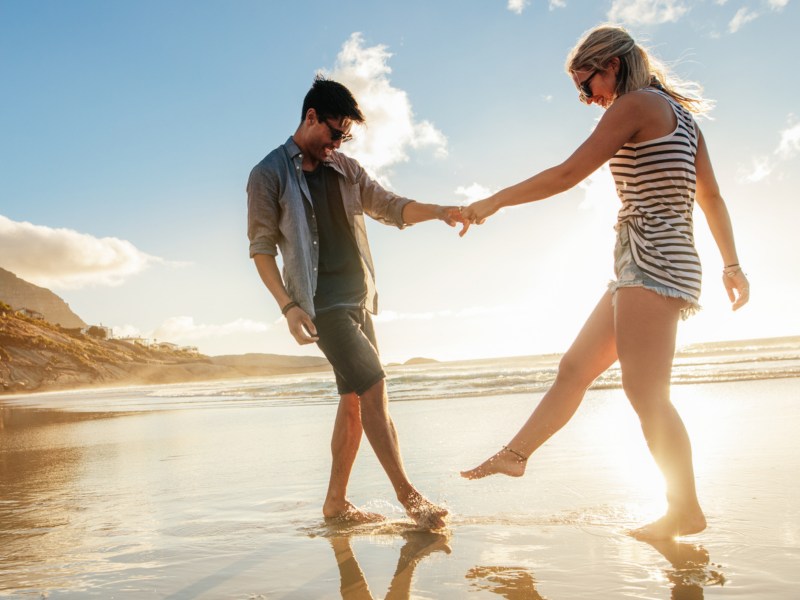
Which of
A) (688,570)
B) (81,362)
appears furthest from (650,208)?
(81,362)

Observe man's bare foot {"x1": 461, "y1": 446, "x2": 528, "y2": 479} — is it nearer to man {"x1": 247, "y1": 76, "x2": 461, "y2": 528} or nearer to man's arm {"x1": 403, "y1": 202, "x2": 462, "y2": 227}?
man {"x1": 247, "y1": 76, "x2": 461, "y2": 528}

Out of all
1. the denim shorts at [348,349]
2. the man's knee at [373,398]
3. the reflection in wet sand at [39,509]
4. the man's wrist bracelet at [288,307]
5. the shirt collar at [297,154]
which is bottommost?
the reflection in wet sand at [39,509]

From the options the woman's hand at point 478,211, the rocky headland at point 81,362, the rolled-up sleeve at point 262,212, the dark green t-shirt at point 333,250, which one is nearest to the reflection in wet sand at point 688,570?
the woman's hand at point 478,211

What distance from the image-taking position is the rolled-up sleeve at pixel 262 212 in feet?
10.1

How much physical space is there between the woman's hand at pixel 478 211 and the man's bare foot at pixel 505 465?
1.06m

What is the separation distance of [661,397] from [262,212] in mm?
1920

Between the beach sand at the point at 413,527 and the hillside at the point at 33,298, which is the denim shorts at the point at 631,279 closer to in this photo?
the beach sand at the point at 413,527

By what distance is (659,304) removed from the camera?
2.41m

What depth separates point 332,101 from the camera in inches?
120

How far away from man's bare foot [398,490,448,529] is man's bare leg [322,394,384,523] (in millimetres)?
313

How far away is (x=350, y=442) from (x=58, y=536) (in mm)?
1447

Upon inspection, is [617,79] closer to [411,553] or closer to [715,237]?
[715,237]

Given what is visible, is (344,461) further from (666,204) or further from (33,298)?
(33,298)

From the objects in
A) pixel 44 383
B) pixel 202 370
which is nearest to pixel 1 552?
pixel 44 383
